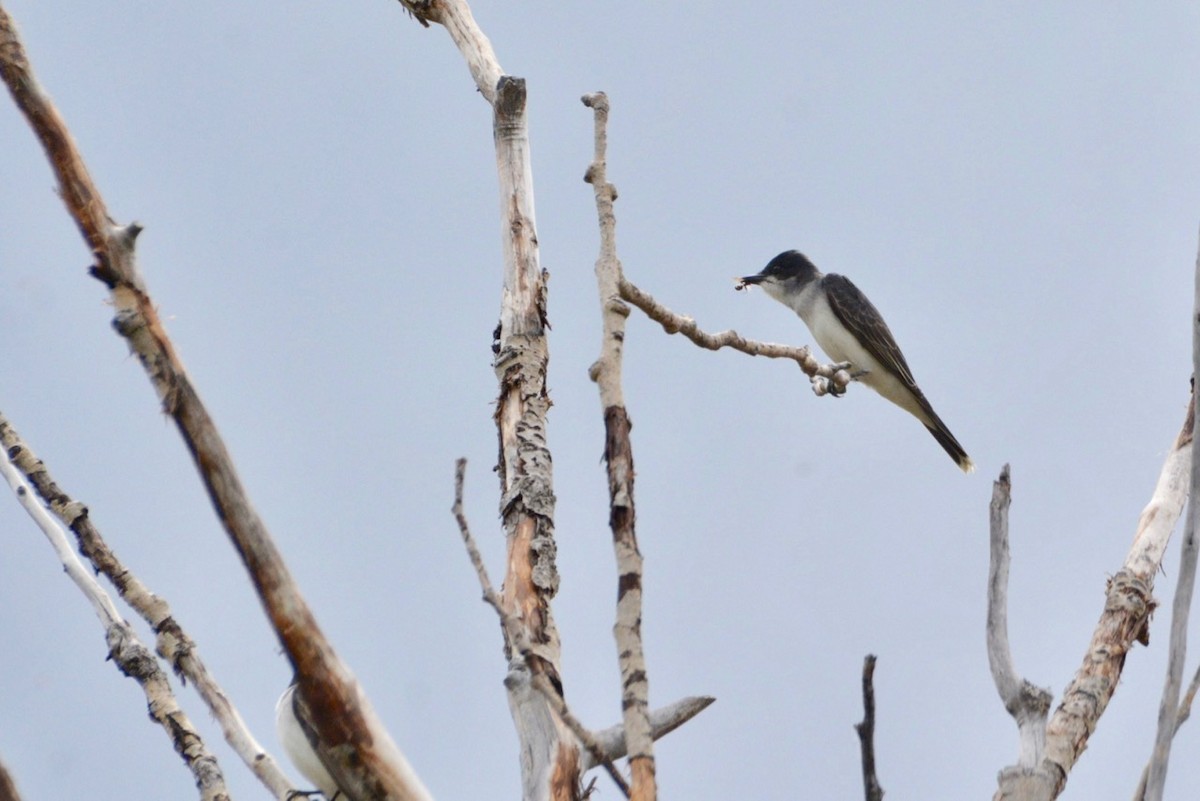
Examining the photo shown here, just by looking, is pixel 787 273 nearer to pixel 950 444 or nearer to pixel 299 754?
pixel 950 444

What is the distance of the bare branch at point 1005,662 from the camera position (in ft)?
17.0

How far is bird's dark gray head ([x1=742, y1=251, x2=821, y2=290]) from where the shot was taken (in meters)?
16.6

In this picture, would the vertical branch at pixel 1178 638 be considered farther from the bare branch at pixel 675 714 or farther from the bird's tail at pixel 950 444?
the bird's tail at pixel 950 444

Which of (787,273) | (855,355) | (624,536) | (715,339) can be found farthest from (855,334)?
(624,536)

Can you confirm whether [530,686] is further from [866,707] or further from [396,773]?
[866,707]

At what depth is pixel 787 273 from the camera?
16.7 metres

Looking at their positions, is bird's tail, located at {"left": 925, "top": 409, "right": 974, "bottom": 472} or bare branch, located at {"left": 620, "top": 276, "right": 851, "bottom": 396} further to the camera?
bird's tail, located at {"left": 925, "top": 409, "right": 974, "bottom": 472}

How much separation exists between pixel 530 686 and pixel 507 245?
8.66ft

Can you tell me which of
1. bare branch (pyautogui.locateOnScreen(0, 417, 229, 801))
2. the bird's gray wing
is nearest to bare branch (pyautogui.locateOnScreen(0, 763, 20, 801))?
bare branch (pyautogui.locateOnScreen(0, 417, 229, 801))

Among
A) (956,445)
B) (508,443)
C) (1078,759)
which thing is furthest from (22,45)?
(956,445)

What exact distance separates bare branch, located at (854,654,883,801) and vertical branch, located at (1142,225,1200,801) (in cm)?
99

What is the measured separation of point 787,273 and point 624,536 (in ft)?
43.6

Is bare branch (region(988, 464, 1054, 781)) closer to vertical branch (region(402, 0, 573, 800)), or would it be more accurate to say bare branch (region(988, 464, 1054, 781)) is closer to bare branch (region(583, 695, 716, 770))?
bare branch (region(583, 695, 716, 770))

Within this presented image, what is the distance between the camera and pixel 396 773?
434cm
